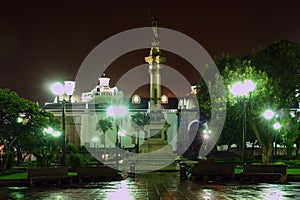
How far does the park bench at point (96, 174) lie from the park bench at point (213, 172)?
4.81m

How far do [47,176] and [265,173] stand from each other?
40.4 ft

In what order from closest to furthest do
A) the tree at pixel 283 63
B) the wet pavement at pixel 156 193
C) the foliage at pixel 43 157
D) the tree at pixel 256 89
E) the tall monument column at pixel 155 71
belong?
1. the wet pavement at pixel 156 193
2. the foliage at pixel 43 157
3. the tree at pixel 256 89
4. the tree at pixel 283 63
5. the tall monument column at pixel 155 71

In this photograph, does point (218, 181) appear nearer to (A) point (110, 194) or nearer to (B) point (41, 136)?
(A) point (110, 194)

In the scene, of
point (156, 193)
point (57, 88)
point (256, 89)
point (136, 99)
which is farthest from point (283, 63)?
point (136, 99)

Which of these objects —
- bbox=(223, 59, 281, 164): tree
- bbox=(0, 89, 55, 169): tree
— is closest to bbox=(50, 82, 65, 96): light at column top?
bbox=(0, 89, 55, 169): tree

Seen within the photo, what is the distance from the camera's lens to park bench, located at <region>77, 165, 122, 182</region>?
2781 centimetres

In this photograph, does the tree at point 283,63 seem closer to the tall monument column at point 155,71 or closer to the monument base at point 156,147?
the monument base at point 156,147

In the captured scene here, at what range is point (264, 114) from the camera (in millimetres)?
38594

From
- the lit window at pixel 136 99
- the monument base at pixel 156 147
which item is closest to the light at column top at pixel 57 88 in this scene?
the monument base at pixel 156 147

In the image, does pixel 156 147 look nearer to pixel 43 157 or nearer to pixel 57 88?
pixel 43 157

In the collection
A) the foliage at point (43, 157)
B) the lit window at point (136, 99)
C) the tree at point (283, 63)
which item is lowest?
the foliage at point (43, 157)

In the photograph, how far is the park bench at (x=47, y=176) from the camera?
25266 mm

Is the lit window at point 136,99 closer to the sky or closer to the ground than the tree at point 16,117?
closer to the sky

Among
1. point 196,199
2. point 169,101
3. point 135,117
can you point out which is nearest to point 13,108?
point 196,199
